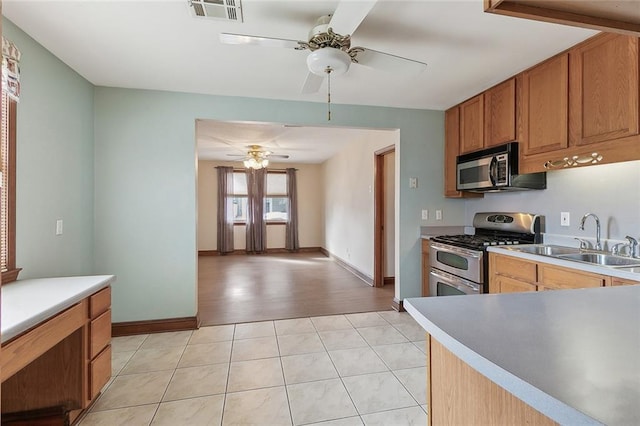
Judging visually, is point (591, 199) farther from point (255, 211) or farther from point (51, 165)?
point (255, 211)

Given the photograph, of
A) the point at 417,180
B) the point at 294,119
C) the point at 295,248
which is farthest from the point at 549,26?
the point at 295,248

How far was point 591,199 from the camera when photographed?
96.1 inches

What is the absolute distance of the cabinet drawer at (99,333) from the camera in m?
1.86

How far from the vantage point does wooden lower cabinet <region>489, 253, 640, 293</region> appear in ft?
6.36

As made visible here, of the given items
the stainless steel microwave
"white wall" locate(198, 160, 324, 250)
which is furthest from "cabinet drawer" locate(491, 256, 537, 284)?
"white wall" locate(198, 160, 324, 250)

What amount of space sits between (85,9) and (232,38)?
0.93 metres

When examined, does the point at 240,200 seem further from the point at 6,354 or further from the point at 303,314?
the point at 6,354

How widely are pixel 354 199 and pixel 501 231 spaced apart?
2878 mm

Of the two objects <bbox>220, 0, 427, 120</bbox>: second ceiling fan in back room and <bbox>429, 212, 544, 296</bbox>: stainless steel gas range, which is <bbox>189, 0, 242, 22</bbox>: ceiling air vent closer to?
<bbox>220, 0, 427, 120</bbox>: second ceiling fan in back room

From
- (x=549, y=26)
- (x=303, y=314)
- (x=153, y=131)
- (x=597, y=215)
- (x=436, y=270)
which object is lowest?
(x=303, y=314)

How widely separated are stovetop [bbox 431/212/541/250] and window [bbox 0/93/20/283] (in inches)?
134

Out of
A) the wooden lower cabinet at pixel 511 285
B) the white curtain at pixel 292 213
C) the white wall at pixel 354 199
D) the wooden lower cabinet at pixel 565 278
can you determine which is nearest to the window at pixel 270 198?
the white curtain at pixel 292 213

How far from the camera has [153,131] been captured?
3.07 m

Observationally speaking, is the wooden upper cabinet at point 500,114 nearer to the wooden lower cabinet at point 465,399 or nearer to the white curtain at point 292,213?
the wooden lower cabinet at point 465,399
